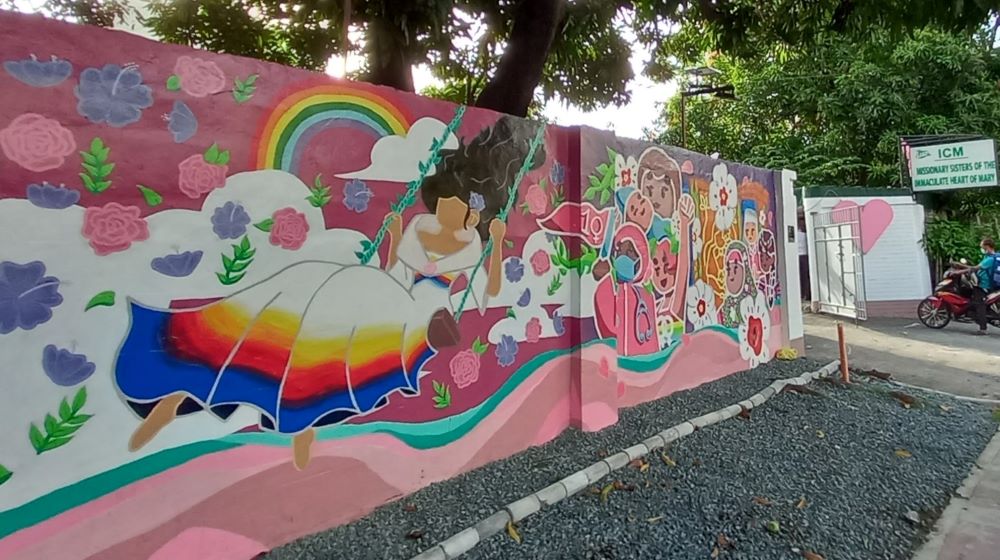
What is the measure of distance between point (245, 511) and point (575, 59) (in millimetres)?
7445

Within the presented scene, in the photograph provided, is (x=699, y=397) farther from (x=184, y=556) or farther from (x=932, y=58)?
(x=932, y=58)

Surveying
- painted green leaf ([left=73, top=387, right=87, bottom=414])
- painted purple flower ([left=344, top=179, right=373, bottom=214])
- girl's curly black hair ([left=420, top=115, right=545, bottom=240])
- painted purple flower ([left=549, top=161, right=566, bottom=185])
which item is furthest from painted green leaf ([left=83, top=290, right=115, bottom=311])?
painted purple flower ([left=549, top=161, right=566, bottom=185])

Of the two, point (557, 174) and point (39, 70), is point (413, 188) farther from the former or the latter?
point (39, 70)

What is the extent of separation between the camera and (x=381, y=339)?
319 centimetres

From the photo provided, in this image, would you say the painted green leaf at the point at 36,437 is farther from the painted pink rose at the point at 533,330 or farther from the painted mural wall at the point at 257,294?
the painted pink rose at the point at 533,330

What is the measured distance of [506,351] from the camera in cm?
389

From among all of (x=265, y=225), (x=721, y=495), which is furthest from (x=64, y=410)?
(x=721, y=495)

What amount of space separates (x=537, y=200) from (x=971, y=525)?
3.19m

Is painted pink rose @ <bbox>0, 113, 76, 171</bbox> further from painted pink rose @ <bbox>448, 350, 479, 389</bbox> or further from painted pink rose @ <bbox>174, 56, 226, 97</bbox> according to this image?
painted pink rose @ <bbox>448, 350, 479, 389</bbox>

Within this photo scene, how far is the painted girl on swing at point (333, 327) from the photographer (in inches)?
96.8

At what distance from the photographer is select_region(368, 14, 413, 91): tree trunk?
5.00m

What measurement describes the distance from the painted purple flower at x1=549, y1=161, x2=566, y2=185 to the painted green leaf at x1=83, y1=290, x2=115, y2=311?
2764 millimetres

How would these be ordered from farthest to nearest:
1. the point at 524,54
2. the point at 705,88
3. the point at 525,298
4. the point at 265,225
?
the point at 705,88
the point at 524,54
the point at 525,298
the point at 265,225

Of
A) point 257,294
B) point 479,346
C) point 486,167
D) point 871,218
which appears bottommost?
point 479,346
